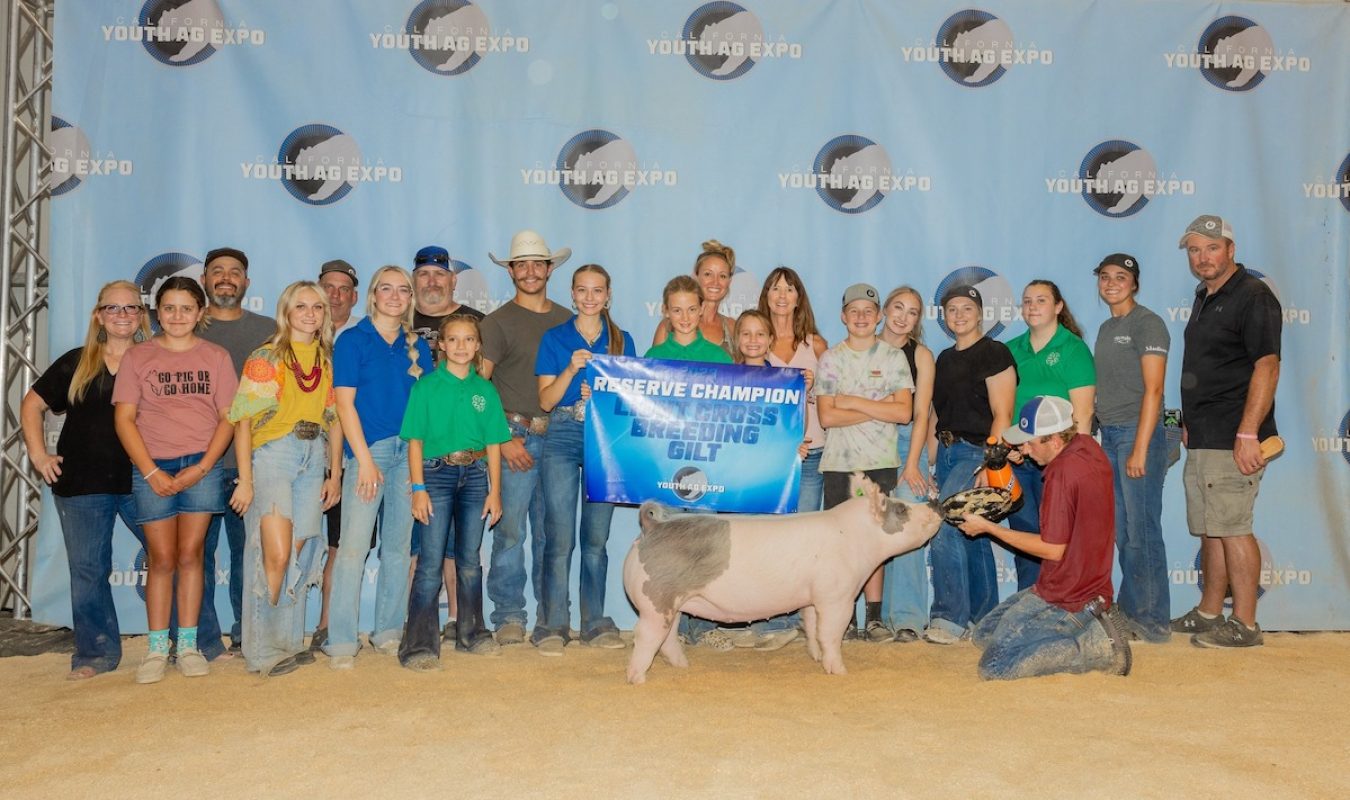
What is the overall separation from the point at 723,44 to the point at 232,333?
10.7 ft

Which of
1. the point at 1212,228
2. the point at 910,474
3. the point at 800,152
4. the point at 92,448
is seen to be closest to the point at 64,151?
the point at 92,448

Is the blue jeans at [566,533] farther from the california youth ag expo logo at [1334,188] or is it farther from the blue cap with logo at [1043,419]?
the california youth ag expo logo at [1334,188]

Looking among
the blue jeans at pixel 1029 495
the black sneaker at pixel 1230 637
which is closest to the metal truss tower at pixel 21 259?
the blue jeans at pixel 1029 495

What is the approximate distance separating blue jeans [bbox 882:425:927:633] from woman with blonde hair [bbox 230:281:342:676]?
291cm

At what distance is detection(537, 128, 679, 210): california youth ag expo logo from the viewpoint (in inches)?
237

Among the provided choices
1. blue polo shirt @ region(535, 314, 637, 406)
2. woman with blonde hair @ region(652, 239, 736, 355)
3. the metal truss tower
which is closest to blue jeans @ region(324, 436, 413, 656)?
blue polo shirt @ region(535, 314, 637, 406)

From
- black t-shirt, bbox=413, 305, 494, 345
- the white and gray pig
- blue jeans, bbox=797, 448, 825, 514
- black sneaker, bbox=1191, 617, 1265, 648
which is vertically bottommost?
black sneaker, bbox=1191, 617, 1265, 648

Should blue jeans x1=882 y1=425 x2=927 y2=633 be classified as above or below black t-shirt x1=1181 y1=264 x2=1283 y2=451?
below

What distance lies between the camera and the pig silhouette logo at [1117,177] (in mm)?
6188

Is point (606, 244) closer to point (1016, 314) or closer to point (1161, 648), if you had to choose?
point (1016, 314)

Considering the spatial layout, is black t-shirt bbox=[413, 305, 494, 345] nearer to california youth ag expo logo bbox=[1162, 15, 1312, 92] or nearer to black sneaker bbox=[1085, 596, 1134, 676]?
black sneaker bbox=[1085, 596, 1134, 676]

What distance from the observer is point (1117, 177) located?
6.19 m

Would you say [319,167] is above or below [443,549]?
above

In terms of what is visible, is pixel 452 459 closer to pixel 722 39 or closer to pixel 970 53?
pixel 722 39
